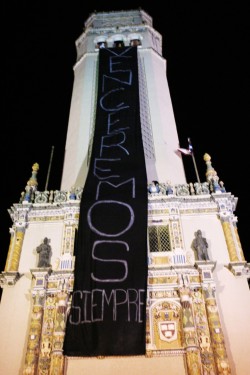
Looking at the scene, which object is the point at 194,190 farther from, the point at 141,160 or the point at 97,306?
the point at 97,306

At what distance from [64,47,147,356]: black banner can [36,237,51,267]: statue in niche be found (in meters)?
1.72

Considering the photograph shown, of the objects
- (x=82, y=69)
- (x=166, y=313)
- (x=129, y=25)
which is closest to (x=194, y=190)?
(x=166, y=313)

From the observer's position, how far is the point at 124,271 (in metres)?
17.0

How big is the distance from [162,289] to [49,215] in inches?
302

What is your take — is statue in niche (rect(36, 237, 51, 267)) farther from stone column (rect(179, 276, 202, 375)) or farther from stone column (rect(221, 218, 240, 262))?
stone column (rect(221, 218, 240, 262))

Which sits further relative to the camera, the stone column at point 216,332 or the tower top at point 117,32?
the tower top at point 117,32

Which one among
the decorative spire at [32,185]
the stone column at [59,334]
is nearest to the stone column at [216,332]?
the stone column at [59,334]

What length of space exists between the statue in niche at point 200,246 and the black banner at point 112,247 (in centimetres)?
276

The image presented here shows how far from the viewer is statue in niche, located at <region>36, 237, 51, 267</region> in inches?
723

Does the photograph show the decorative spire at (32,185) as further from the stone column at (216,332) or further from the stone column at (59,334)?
the stone column at (216,332)

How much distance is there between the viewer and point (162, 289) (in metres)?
17.6

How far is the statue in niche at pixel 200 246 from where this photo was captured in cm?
1811

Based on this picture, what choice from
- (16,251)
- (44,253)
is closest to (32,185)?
(16,251)

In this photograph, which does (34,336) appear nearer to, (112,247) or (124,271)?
(124,271)
